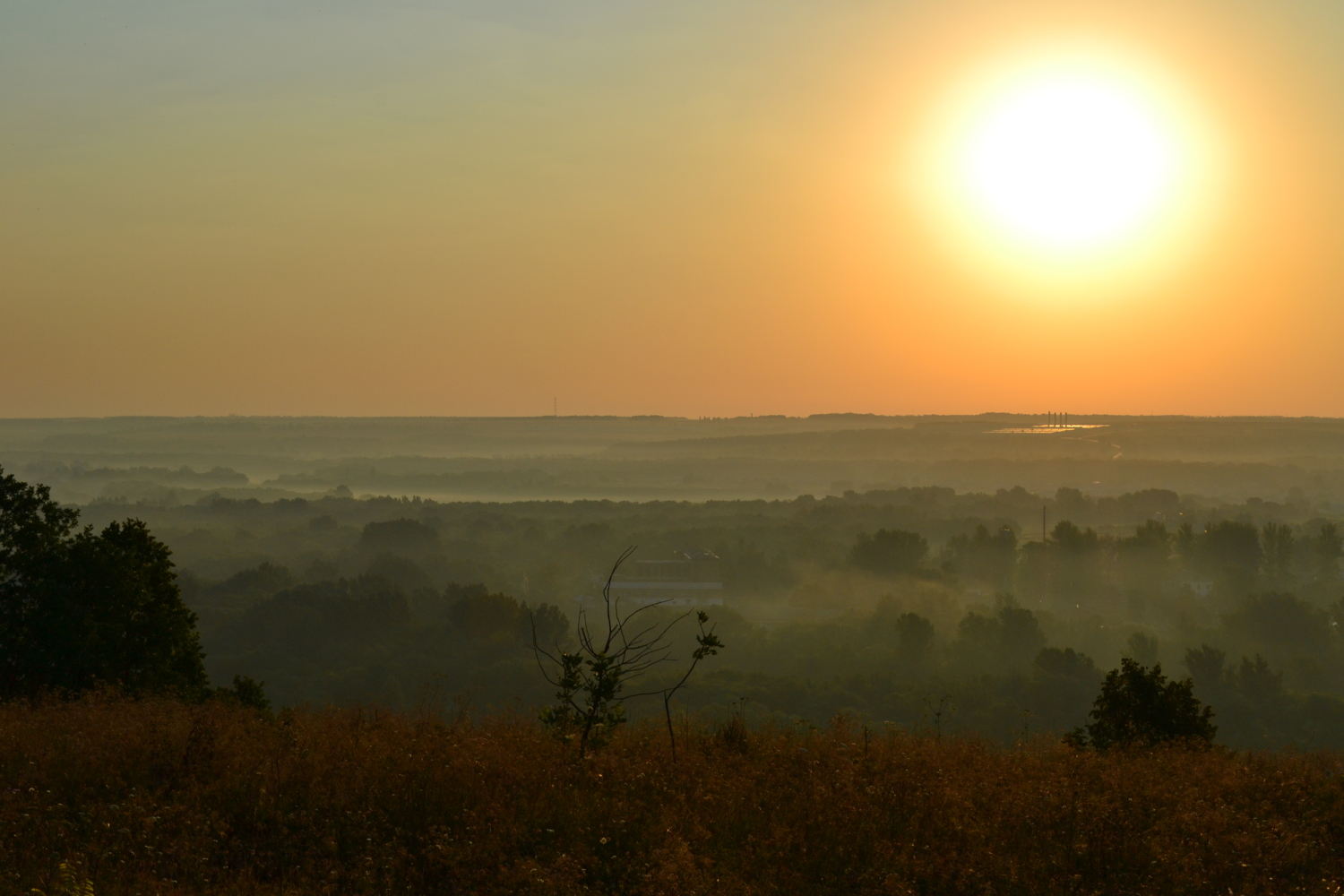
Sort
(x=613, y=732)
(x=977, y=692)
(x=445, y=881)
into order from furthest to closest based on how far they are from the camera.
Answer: (x=977, y=692) → (x=613, y=732) → (x=445, y=881)

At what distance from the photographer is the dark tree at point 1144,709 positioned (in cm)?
1838

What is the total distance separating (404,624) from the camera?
322ft

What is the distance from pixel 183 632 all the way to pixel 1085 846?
17039 millimetres

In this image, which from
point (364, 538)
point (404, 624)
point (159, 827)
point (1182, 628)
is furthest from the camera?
point (364, 538)

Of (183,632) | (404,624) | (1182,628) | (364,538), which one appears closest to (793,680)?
(404,624)

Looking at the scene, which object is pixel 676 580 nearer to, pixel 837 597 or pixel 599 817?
pixel 837 597

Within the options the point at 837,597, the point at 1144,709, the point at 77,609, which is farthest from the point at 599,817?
the point at 837,597

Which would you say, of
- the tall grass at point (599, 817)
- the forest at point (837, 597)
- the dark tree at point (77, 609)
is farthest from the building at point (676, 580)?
the tall grass at point (599, 817)

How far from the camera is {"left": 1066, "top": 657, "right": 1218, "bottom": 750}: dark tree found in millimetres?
18375

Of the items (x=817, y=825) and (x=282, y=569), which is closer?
(x=817, y=825)

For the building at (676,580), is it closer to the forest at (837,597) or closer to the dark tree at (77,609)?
the forest at (837,597)

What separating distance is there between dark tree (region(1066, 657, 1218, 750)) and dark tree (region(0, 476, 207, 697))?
56.3 ft

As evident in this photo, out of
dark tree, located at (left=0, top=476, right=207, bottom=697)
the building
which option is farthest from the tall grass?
the building

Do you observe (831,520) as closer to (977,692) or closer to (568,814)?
(977,692)
